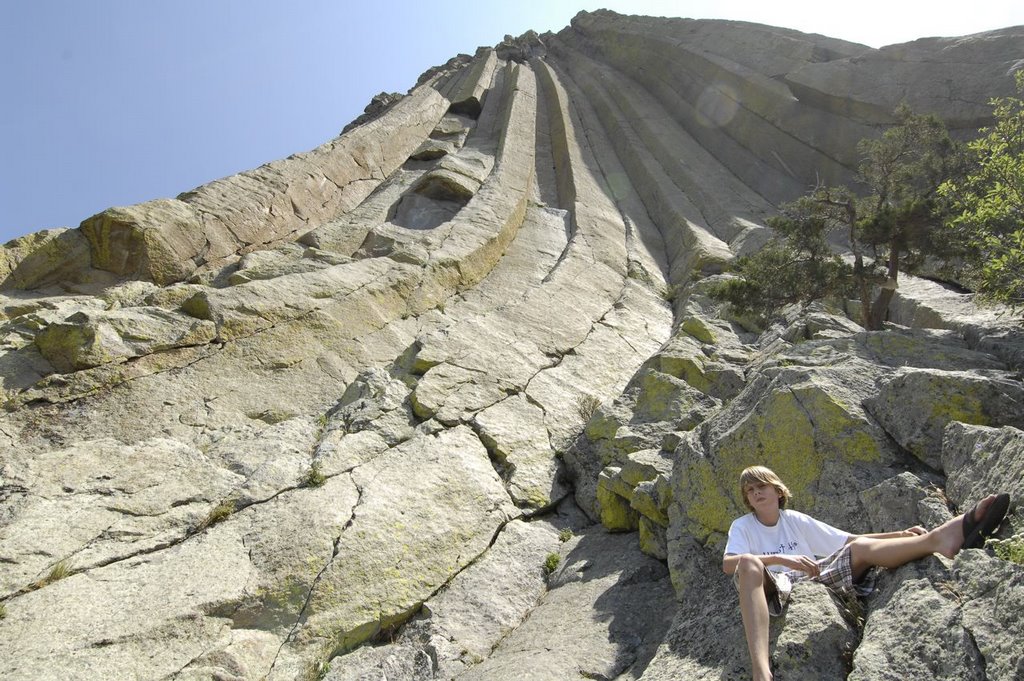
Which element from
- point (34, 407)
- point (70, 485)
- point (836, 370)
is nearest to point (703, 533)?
point (836, 370)

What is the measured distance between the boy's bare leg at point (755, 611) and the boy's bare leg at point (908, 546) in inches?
35.0

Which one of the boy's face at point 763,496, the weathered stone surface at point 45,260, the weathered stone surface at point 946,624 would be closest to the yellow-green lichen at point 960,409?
the boy's face at point 763,496

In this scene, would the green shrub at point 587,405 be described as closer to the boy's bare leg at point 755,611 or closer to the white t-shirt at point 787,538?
the white t-shirt at point 787,538

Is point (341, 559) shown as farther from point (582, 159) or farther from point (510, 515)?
point (582, 159)

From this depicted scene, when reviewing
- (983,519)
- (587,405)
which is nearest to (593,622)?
(983,519)

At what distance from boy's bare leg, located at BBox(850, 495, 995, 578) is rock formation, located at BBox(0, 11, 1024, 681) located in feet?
0.52

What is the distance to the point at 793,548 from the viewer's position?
6.11 metres

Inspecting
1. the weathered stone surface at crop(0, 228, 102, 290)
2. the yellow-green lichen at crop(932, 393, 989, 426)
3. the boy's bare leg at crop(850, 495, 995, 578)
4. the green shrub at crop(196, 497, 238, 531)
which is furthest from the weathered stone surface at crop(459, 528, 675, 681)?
the weathered stone surface at crop(0, 228, 102, 290)

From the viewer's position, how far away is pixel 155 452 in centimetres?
935

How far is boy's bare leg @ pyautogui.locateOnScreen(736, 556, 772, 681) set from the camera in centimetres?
493

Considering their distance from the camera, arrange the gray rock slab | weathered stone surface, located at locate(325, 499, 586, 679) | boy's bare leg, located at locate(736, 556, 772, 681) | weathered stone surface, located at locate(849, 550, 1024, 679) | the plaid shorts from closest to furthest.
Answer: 1. weathered stone surface, located at locate(849, 550, 1024, 679)
2. boy's bare leg, located at locate(736, 556, 772, 681)
3. the plaid shorts
4. weathered stone surface, located at locate(325, 499, 586, 679)
5. the gray rock slab

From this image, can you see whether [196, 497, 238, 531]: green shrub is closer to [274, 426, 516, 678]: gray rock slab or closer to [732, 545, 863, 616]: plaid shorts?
[274, 426, 516, 678]: gray rock slab

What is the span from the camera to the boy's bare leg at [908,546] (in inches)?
205

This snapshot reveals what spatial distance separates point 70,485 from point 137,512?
100cm
